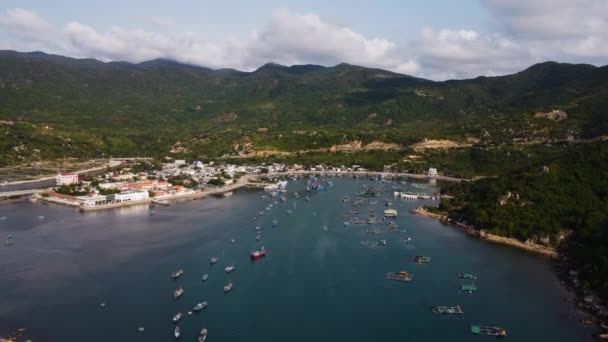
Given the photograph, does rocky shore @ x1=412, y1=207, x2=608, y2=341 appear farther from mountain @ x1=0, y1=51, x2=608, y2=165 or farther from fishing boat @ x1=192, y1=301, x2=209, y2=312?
mountain @ x1=0, y1=51, x2=608, y2=165

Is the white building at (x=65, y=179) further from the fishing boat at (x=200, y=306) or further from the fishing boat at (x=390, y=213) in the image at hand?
the fishing boat at (x=200, y=306)

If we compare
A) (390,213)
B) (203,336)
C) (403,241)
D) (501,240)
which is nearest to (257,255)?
(203,336)

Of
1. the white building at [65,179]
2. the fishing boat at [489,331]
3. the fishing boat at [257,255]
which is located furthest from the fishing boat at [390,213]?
the white building at [65,179]

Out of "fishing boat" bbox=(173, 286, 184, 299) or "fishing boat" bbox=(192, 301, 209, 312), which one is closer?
"fishing boat" bbox=(192, 301, 209, 312)

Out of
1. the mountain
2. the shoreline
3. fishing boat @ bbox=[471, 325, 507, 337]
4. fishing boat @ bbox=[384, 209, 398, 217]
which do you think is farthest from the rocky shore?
the mountain

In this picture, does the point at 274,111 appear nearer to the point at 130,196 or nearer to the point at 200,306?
the point at 130,196

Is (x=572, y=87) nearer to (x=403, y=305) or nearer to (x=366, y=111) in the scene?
(x=366, y=111)
